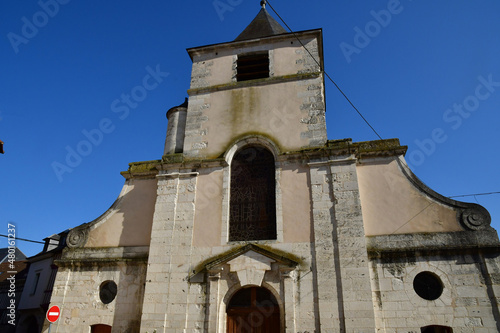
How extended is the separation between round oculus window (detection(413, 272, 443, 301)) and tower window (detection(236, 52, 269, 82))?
21.4ft

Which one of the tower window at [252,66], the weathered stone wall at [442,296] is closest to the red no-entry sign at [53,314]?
the weathered stone wall at [442,296]

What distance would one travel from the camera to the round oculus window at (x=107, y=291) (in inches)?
318

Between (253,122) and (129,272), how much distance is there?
4.83 meters

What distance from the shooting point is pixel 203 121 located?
31.4ft

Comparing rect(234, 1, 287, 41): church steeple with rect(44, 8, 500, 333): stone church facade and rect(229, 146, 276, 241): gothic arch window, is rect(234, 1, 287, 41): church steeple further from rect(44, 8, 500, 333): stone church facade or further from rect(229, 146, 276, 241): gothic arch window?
rect(229, 146, 276, 241): gothic arch window

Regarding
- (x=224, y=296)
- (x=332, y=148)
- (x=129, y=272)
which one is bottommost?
(x=224, y=296)

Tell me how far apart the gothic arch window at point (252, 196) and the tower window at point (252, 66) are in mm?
2475

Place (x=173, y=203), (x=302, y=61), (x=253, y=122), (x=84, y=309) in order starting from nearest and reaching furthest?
(x=84, y=309) < (x=173, y=203) < (x=253, y=122) < (x=302, y=61)

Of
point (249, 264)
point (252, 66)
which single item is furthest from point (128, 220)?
point (252, 66)

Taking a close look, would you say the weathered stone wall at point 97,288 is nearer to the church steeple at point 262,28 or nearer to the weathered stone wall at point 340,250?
the weathered stone wall at point 340,250

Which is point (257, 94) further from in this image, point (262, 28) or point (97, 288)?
point (97, 288)

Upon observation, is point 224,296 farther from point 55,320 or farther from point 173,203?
point 55,320

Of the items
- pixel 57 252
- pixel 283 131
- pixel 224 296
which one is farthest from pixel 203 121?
pixel 57 252

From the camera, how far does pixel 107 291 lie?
819 centimetres
